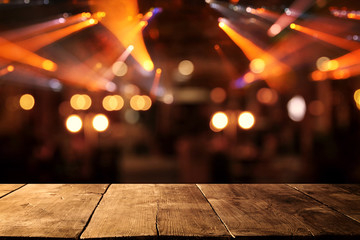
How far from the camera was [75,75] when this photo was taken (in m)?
11.7

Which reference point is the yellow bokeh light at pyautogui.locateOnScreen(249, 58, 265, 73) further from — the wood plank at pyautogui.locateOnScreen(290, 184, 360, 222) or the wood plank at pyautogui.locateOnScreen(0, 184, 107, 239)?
the wood plank at pyautogui.locateOnScreen(0, 184, 107, 239)

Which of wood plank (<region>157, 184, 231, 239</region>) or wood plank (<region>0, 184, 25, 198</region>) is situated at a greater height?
wood plank (<region>0, 184, 25, 198</region>)

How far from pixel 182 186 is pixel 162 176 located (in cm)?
681

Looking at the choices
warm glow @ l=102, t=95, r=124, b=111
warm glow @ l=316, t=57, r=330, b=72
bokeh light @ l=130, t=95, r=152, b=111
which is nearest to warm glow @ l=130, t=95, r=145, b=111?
bokeh light @ l=130, t=95, r=152, b=111

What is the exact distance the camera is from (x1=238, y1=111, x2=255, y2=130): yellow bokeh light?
1029 cm

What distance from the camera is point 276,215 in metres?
1.04

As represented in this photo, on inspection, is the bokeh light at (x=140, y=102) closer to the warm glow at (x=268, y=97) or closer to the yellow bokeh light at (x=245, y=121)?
the warm glow at (x=268, y=97)

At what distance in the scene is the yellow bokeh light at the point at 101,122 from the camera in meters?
9.50

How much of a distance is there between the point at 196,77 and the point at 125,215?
1020 centimetres

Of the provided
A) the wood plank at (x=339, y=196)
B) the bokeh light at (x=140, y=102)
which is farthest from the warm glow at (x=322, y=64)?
the bokeh light at (x=140, y=102)

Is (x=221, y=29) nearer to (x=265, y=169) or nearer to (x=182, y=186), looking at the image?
(x=265, y=169)

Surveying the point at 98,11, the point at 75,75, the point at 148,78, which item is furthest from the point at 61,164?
the point at 148,78

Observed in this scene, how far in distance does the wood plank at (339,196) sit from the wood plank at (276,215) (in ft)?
0.13


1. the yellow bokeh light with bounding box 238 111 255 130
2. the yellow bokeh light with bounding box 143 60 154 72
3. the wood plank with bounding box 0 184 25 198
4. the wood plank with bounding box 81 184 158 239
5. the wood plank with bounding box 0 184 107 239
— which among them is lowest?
the wood plank with bounding box 81 184 158 239
